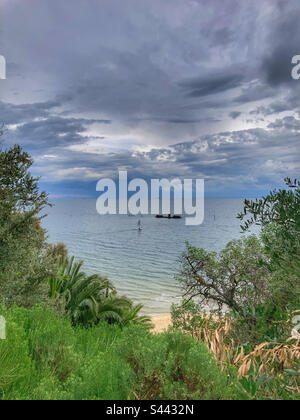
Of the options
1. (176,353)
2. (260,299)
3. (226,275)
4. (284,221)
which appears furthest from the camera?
(226,275)

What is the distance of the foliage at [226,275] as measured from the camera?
20.0 ft

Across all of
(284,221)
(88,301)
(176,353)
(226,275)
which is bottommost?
(88,301)

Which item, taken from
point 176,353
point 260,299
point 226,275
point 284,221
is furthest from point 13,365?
point 226,275

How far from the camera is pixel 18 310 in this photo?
10.7ft

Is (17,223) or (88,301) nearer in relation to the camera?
(17,223)

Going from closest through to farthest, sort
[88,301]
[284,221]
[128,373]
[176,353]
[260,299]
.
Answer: [128,373] → [176,353] → [284,221] → [260,299] → [88,301]

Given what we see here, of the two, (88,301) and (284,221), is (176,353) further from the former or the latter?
(88,301)

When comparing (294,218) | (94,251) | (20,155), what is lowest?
(94,251)

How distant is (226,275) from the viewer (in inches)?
255

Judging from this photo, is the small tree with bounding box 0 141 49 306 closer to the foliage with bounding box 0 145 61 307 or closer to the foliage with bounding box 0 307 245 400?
the foliage with bounding box 0 145 61 307

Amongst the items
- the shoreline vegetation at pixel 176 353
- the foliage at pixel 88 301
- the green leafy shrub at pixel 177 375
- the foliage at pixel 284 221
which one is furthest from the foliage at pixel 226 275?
the foliage at pixel 88 301

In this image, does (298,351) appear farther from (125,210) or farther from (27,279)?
(125,210)
